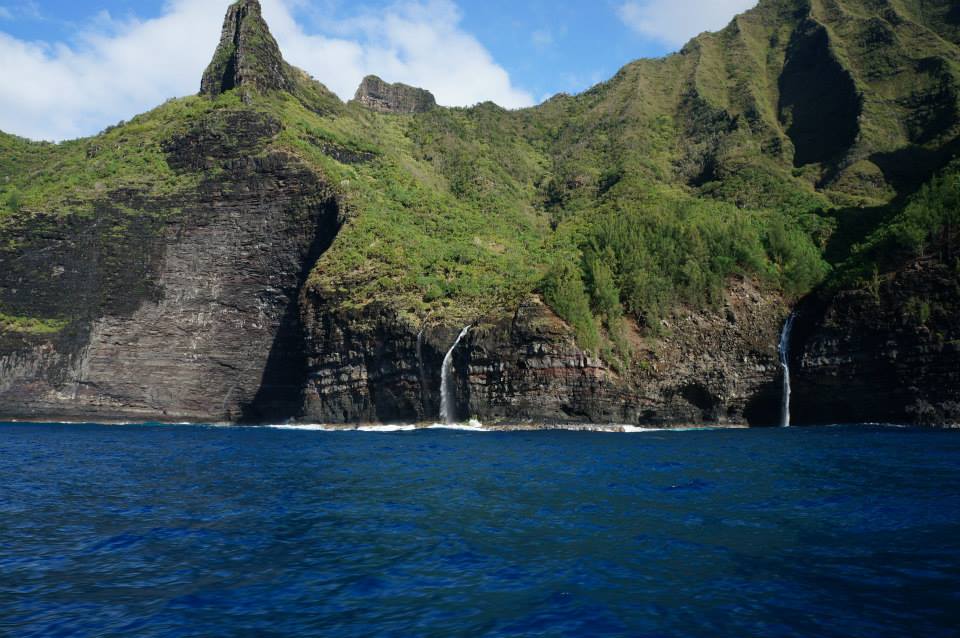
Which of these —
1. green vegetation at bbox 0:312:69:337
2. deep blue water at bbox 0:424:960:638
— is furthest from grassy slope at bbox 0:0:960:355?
deep blue water at bbox 0:424:960:638

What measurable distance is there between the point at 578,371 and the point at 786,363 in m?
17.3

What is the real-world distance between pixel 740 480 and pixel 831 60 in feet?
366

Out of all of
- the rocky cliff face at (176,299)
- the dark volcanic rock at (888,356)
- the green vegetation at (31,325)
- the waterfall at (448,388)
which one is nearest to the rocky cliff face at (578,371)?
the waterfall at (448,388)

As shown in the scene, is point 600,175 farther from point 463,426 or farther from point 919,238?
point 463,426

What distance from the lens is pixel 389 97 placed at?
138250 mm

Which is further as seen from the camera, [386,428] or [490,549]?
[386,428]

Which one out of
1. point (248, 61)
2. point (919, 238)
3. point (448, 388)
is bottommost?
point (448, 388)

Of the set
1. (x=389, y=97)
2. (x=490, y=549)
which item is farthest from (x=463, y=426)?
(x=389, y=97)

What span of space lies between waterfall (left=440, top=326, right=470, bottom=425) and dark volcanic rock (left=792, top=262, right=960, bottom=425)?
2781 centimetres

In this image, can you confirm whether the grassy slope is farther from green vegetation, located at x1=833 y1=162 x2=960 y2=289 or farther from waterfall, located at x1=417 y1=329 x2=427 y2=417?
green vegetation, located at x1=833 y1=162 x2=960 y2=289

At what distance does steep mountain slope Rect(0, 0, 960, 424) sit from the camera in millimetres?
53781

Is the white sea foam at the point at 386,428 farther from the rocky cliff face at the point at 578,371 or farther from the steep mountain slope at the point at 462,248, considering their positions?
the steep mountain slope at the point at 462,248

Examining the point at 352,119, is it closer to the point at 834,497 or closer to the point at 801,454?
the point at 801,454

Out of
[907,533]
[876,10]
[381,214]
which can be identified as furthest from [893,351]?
[876,10]
